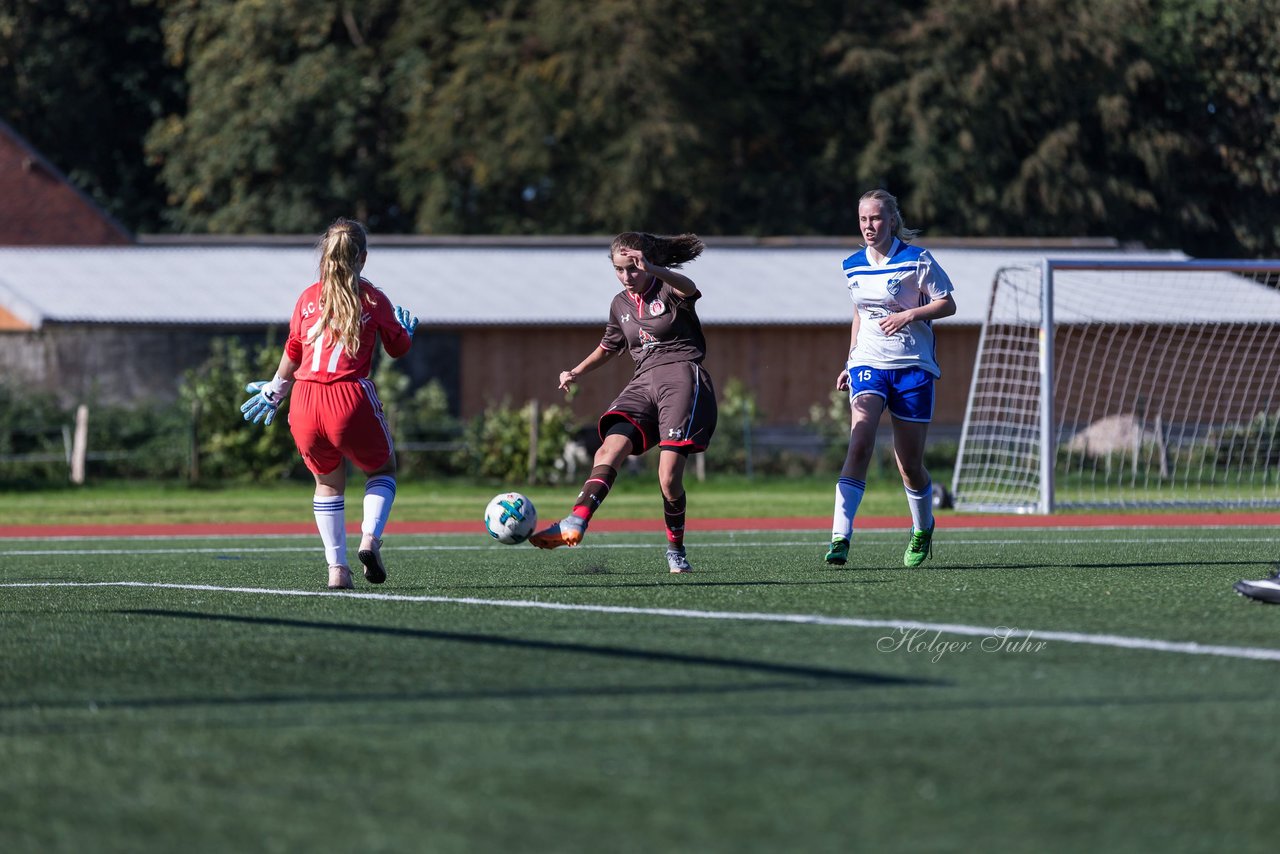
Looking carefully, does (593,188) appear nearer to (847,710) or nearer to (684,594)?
(684,594)

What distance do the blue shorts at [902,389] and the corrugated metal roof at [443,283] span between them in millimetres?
21211

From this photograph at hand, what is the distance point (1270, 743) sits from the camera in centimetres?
389

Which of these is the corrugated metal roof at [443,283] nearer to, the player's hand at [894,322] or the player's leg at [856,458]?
the player's leg at [856,458]

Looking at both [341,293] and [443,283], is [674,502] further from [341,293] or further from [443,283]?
[443,283]

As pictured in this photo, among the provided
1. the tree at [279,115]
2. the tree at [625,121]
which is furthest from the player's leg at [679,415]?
the tree at [279,115]

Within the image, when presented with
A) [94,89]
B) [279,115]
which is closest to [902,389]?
[279,115]

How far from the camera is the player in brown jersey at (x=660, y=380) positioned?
8703mm

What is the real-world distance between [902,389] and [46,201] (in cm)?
3386

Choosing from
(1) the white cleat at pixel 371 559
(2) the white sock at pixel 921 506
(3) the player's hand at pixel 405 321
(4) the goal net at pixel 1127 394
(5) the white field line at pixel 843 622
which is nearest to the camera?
(5) the white field line at pixel 843 622

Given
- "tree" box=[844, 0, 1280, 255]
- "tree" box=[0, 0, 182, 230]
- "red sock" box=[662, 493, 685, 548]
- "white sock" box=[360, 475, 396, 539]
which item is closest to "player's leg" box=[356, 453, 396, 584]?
"white sock" box=[360, 475, 396, 539]

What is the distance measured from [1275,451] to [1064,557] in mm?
15230

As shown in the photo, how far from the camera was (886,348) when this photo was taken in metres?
8.93

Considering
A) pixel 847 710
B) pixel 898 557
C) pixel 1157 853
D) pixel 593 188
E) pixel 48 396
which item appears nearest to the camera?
pixel 1157 853

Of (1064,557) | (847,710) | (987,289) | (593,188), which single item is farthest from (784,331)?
(847,710)
